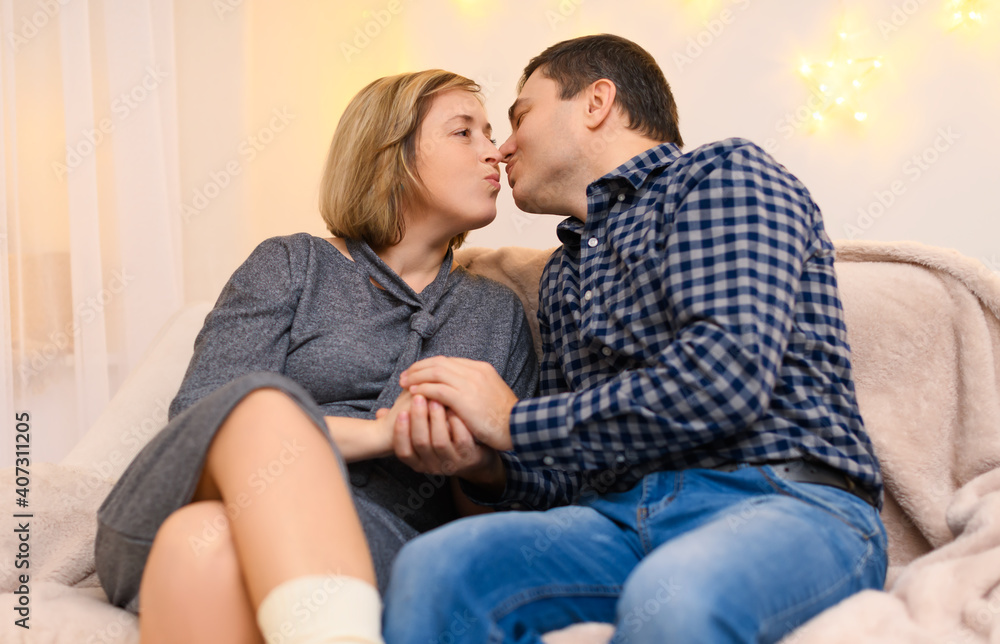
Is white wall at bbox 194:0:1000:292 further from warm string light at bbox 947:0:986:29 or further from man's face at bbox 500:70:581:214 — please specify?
man's face at bbox 500:70:581:214

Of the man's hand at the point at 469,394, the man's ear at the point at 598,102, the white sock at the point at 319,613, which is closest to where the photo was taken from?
the white sock at the point at 319,613

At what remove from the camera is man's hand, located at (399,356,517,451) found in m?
0.95

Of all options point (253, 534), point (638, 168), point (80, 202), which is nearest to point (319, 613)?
point (253, 534)

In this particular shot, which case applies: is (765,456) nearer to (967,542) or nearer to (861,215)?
(967,542)

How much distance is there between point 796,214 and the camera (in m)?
0.93

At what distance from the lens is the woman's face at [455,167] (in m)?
1.35

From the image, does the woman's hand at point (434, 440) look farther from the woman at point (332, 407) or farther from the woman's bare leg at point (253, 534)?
the woman's bare leg at point (253, 534)

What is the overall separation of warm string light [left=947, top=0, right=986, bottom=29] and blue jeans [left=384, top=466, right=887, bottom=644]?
1665 millimetres

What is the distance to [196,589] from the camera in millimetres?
715

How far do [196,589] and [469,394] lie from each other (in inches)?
15.0

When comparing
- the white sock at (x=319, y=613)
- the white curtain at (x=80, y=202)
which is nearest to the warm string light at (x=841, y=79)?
the white curtain at (x=80, y=202)

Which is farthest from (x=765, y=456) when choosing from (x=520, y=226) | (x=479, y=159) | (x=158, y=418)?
(x=520, y=226)

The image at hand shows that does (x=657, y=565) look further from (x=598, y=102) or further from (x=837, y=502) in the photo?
(x=598, y=102)

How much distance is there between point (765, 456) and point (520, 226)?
4.60 feet
